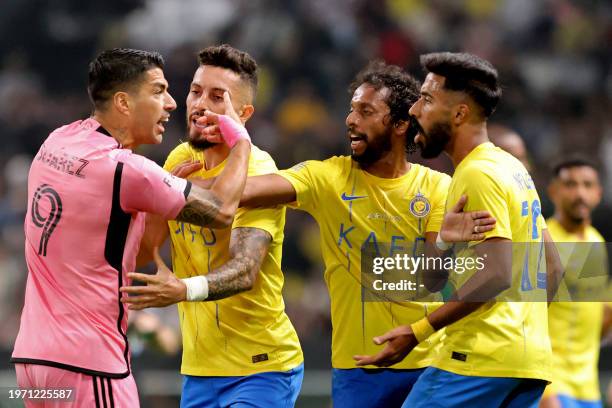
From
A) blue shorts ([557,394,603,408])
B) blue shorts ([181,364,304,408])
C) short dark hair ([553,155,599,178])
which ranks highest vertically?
short dark hair ([553,155,599,178])

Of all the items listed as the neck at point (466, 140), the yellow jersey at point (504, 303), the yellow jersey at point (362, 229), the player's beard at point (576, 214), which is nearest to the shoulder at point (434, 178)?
the yellow jersey at point (362, 229)

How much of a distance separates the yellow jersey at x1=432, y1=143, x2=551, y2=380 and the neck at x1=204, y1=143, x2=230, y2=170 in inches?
53.3

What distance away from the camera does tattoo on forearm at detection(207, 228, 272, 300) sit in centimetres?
539

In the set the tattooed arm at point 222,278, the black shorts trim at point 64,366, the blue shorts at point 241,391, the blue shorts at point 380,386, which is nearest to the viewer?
the black shorts trim at point 64,366

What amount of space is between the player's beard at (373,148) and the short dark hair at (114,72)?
144cm

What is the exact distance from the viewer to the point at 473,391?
206 inches

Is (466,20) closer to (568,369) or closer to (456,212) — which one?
(568,369)

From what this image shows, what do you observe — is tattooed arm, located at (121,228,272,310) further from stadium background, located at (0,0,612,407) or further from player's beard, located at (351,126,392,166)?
stadium background, located at (0,0,612,407)

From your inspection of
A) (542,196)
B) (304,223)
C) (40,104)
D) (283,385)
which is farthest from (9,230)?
(283,385)

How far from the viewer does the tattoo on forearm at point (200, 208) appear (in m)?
5.11

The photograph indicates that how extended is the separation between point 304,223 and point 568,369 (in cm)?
459

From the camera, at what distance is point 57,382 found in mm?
4859

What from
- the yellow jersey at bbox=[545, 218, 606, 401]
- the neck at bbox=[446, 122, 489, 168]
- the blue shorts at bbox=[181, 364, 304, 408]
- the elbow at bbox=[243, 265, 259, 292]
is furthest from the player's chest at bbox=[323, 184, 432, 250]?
the yellow jersey at bbox=[545, 218, 606, 401]
